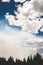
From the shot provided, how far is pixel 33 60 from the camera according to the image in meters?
182

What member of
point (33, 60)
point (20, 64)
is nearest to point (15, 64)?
point (20, 64)

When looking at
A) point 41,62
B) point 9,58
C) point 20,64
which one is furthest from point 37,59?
point 9,58

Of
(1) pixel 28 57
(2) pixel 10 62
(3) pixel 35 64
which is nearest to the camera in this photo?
(3) pixel 35 64

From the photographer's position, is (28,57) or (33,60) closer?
(33,60)

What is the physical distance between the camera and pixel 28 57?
194 m

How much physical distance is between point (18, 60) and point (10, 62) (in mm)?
11019

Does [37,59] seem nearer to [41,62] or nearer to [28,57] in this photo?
[41,62]

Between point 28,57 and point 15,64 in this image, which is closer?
point 15,64

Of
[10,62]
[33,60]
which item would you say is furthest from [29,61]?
[10,62]

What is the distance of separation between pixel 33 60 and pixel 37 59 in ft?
15.9

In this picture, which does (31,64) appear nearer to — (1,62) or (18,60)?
(18,60)

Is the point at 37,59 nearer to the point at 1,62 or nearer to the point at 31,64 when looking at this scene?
the point at 31,64

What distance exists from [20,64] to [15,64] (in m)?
4.56

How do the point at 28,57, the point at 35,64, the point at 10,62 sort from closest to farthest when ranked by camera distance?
the point at 35,64, the point at 10,62, the point at 28,57
